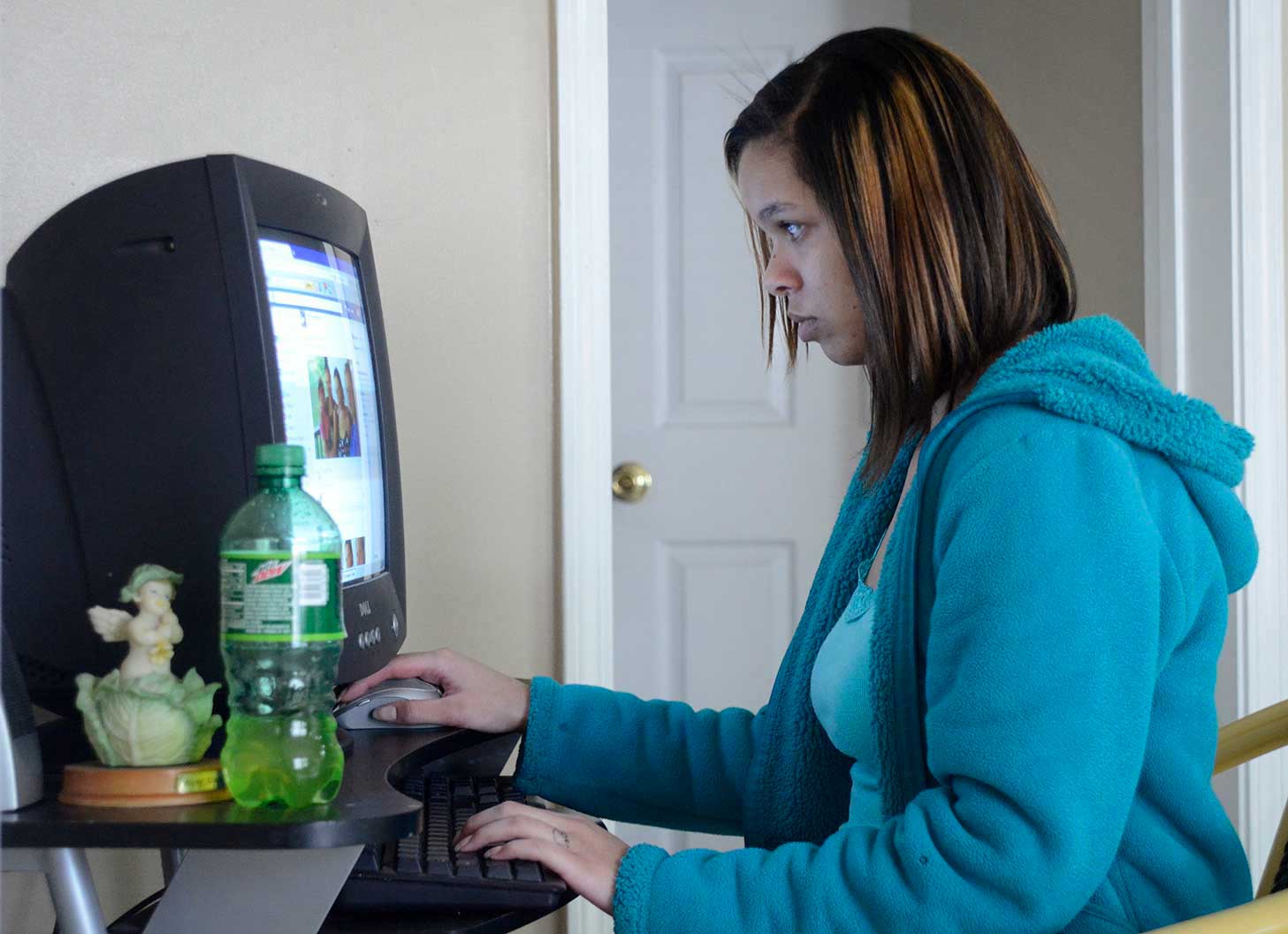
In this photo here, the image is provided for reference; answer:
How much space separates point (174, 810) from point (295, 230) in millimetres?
496

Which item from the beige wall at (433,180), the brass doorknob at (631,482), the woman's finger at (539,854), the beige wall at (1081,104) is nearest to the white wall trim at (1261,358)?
the beige wall at (1081,104)

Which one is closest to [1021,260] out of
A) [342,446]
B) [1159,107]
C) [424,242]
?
[342,446]

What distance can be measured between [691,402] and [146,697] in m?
1.90

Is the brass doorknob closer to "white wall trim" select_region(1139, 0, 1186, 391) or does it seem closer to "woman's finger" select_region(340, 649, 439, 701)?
"white wall trim" select_region(1139, 0, 1186, 391)

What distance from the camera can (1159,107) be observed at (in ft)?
7.70

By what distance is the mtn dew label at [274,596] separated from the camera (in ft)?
2.56

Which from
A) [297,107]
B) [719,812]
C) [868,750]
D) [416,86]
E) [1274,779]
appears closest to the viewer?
[868,750]

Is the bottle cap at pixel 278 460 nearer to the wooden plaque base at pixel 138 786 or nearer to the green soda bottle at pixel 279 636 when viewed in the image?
the green soda bottle at pixel 279 636

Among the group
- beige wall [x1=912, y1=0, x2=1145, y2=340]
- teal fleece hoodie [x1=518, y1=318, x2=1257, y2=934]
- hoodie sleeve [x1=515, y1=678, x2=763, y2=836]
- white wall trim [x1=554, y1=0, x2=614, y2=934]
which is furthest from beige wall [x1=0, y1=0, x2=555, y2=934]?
beige wall [x1=912, y1=0, x2=1145, y2=340]

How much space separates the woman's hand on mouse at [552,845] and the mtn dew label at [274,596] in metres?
0.20

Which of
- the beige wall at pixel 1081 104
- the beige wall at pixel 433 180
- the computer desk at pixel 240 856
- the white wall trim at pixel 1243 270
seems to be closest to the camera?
the computer desk at pixel 240 856

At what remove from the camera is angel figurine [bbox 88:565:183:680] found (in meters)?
0.83

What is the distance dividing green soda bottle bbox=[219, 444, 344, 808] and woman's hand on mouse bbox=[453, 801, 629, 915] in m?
0.13

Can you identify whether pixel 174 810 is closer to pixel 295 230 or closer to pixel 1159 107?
pixel 295 230
